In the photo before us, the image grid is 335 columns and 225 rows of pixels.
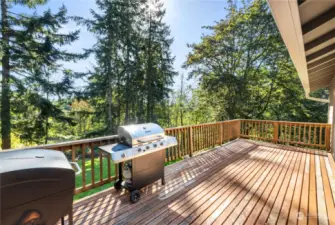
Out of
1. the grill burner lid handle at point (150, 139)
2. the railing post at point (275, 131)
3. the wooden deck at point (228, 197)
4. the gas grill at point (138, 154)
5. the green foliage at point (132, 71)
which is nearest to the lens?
the wooden deck at point (228, 197)

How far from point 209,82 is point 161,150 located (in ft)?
25.6

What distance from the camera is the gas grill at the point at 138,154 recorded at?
231 centimetres

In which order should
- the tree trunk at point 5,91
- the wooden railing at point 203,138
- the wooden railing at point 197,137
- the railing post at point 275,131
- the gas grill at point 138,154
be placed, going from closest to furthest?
the gas grill at point 138,154 → the wooden railing at point 203,138 → the wooden railing at point 197,137 → the railing post at point 275,131 → the tree trunk at point 5,91

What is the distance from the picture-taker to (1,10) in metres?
6.25

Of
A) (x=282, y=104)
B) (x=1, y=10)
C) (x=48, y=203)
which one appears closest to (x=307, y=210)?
(x=48, y=203)

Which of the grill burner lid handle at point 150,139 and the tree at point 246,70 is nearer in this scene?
the grill burner lid handle at point 150,139

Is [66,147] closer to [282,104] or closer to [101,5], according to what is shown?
[101,5]

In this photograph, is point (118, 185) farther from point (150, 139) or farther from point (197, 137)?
point (197, 137)

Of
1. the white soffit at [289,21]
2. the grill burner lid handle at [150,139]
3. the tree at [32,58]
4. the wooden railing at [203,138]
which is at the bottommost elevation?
the wooden railing at [203,138]

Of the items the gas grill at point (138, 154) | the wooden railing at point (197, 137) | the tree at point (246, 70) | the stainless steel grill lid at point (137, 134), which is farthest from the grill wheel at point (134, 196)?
the tree at point (246, 70)

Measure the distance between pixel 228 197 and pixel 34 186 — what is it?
7.81ft

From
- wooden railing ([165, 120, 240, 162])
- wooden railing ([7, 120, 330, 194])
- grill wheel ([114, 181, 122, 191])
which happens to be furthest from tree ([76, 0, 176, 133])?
grill wheel ([114, 181, 122, 191])

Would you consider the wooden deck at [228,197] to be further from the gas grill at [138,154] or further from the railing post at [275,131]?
the railing post at [275,131]

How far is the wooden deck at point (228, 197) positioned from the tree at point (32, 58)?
6.46 meters
